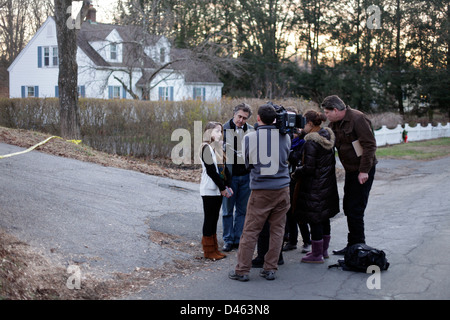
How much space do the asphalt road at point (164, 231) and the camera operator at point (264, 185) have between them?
0.89 ft

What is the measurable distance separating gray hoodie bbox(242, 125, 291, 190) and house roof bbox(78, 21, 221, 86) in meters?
24.9

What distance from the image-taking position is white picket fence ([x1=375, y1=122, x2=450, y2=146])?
89.7 ft

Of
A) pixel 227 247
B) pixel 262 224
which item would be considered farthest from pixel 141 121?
pixel 262 224

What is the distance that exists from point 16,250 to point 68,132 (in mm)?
10404

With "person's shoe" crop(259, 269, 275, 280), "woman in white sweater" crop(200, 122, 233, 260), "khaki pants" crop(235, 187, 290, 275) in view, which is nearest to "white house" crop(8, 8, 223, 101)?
"woman in white sweater" crop(200, 122, 233, 260)

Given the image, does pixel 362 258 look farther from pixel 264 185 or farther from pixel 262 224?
pixel 264 185

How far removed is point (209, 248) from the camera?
6805 mm

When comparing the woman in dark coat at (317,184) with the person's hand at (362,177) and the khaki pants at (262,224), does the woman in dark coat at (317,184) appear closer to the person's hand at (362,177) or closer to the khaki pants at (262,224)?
the person's hand at (362,177)

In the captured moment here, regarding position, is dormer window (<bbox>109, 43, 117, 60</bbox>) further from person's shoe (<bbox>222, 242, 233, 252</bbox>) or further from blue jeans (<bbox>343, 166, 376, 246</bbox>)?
blue jeans (<bbox>343, 166, 376, 246</bbox>)

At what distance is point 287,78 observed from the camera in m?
46.5

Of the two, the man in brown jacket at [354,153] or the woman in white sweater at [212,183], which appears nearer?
the man in brown jacket at [354,153]

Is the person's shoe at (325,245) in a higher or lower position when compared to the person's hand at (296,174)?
lower

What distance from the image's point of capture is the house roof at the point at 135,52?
3077cm

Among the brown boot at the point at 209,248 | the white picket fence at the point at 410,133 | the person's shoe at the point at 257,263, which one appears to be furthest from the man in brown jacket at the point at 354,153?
the white picket fence at the point at 410,133
